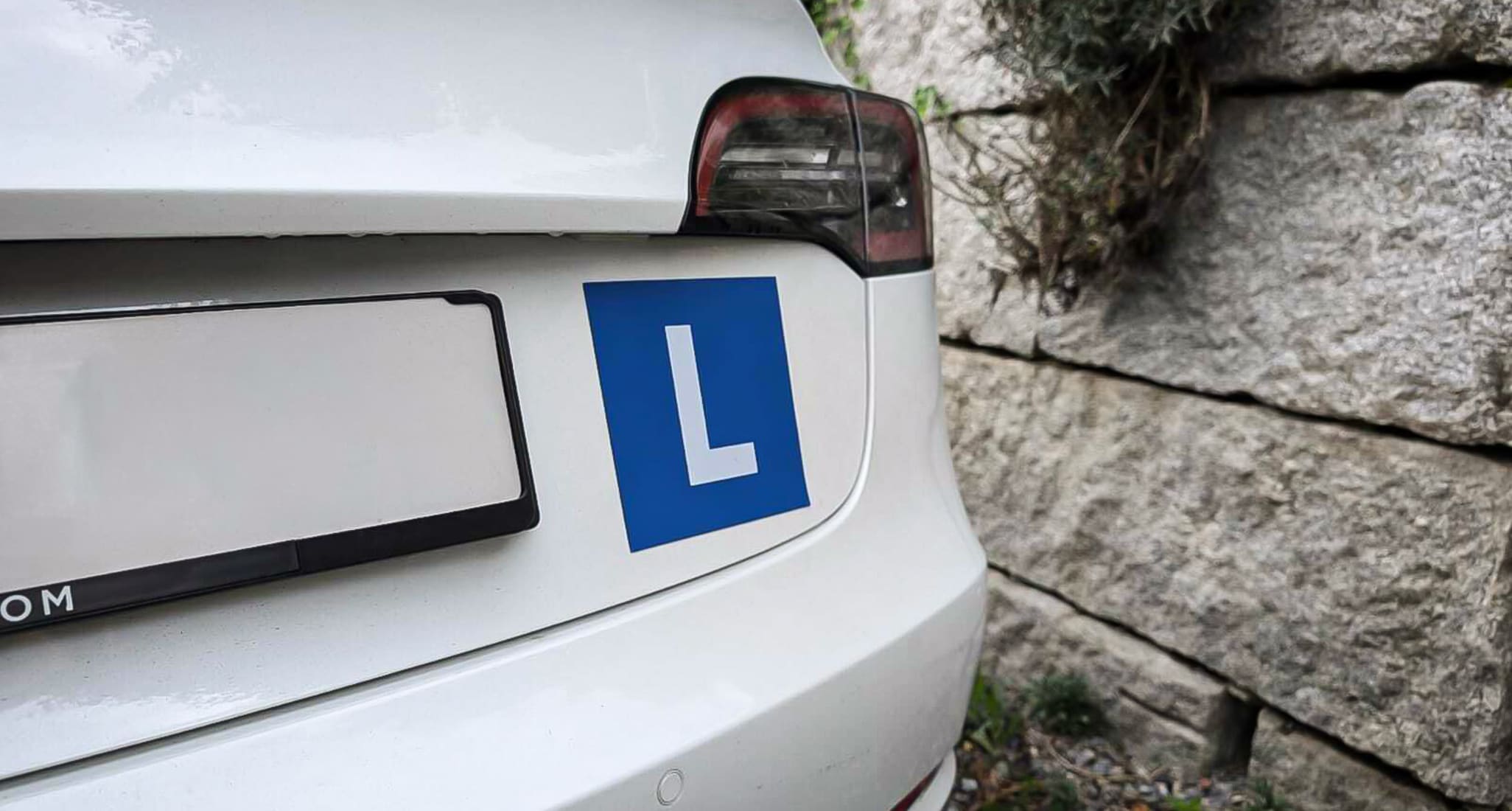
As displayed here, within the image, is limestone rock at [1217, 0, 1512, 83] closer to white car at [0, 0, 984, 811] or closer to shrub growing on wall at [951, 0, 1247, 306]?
shrub growing on wall at [951, 0, 1247, 306]

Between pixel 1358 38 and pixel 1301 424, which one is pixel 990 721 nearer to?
pixel 1301 424

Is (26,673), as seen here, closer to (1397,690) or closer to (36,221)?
(36,221)

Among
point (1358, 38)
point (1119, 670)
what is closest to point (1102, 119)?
point (1358, 38)

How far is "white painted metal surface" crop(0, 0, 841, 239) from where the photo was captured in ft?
2.46

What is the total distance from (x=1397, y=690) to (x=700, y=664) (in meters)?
1.40

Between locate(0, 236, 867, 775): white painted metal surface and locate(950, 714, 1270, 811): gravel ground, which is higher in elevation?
locate(0, 236, 867, 775): white painted metal surface

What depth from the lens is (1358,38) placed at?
5.81ft

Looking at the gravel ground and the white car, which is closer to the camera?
the white car

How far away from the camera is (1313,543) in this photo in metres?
1.94

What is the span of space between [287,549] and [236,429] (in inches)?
4.0

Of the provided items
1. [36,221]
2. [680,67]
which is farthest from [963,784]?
[36,221]

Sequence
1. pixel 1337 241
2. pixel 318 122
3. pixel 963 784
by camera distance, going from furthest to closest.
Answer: pixel 963 784 < pixel 1337 241 < pixel 318 122

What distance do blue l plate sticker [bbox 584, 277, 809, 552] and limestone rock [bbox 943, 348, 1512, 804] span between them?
1181 millimetres

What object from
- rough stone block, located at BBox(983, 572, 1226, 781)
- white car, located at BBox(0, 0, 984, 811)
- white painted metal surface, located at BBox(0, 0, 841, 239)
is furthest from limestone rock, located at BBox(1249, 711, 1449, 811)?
white painted metal surface, located at BBox(0, 0, 841, 239)
